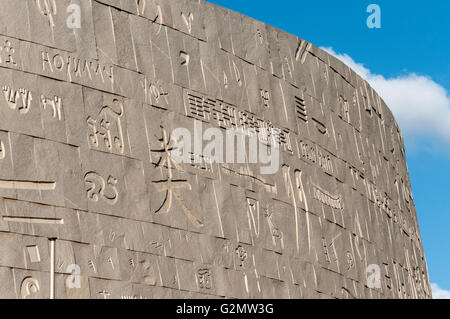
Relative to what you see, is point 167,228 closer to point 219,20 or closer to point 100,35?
point 100,35

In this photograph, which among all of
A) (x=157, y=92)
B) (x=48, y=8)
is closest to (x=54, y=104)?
(x=48, y=8)

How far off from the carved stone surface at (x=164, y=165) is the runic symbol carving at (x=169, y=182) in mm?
17

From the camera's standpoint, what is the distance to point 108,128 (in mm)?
8625

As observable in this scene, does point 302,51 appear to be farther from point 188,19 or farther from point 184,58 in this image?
point 184,58

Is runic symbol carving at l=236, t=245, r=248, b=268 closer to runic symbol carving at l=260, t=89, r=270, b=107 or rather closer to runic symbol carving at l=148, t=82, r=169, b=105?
runic symbol carving at l=148, t=82, r=169, b=105

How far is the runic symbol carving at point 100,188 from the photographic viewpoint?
8.27 meters

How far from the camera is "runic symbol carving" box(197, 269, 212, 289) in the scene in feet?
29.6

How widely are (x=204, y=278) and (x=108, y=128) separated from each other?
186cm

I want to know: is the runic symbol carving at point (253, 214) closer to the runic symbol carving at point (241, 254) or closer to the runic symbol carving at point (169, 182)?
the runic symbol carving at point (241, 254)

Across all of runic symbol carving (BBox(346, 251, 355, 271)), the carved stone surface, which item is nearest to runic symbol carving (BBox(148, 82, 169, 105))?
the carved stone surface

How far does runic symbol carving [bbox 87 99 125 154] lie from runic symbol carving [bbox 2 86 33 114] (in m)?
0.67

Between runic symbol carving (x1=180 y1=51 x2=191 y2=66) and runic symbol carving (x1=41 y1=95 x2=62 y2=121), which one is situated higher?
runic symbol carving (x1=180 y1=51 x2=191 y2=66)

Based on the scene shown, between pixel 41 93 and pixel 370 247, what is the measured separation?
20.7 ft

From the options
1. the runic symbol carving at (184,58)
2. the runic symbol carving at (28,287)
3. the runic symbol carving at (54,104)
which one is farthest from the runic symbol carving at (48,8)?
the runic symbol carving at (28,287)
